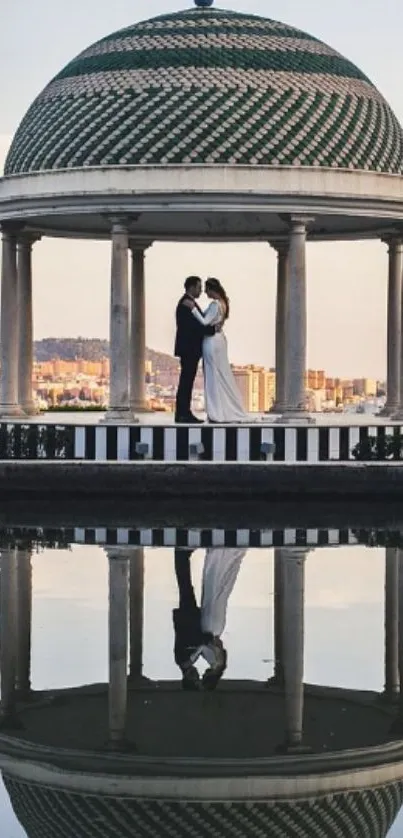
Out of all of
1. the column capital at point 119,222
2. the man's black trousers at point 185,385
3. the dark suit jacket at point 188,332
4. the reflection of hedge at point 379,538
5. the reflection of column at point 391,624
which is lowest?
the reflection of column at point 391,624

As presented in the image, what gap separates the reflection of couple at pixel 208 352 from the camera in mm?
42625

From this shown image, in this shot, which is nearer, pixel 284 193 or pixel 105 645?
pixel 105 645

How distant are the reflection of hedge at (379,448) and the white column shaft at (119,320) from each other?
480 centimetres

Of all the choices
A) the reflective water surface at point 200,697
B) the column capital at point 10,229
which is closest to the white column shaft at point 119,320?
the column capital at point 10,229

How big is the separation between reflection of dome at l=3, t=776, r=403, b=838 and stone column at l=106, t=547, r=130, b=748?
5.03 feet

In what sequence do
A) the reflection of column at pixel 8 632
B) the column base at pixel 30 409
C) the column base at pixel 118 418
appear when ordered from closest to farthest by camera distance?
the reflection of column at pixel 8 632 < the column base at pixel 118 418 < the column base at pixel 30 409

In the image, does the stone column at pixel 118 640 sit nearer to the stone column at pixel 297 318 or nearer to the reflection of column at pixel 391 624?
the reflection of column at pixel 391 624

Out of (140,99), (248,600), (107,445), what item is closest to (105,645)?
(248,600)

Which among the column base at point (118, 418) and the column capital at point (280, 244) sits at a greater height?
the column capital at point (280, 244)

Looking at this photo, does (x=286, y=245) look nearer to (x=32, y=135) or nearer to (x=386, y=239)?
(x=386, y=239)

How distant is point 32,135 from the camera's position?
44.5 meters

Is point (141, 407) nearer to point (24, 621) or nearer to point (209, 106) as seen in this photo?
point (209, 106)

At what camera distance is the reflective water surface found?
48.5 ft

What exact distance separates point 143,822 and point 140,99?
1165 inches
